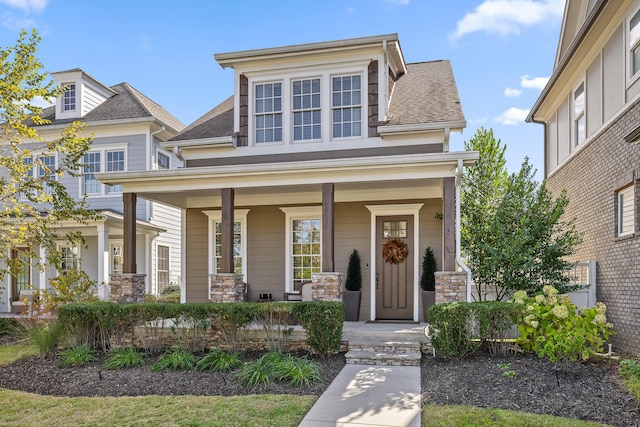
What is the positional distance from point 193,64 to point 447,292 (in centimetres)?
936

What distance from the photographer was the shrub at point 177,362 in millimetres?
7258

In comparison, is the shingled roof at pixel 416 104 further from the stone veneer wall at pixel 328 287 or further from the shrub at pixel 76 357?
the shrub at pixel 76 357

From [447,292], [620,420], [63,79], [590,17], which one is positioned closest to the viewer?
[620,420]

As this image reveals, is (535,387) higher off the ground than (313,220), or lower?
lower

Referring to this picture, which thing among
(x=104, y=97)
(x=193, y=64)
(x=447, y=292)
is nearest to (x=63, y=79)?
(x=104, y=97)

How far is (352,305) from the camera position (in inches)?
406

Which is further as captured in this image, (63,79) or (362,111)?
(63,79)

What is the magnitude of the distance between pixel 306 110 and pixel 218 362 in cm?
568

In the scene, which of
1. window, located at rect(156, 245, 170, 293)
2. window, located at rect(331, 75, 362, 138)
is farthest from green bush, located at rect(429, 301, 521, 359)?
window, located at rect(156, 245, 170, 293)

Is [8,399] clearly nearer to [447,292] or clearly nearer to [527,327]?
[447,292]

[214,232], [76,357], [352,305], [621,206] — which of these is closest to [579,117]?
[621,206]

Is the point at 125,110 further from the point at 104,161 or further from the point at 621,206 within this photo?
the point at 621,206

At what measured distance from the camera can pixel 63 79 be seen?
52.0 feet

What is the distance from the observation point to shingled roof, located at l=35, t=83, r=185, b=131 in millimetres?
15117
